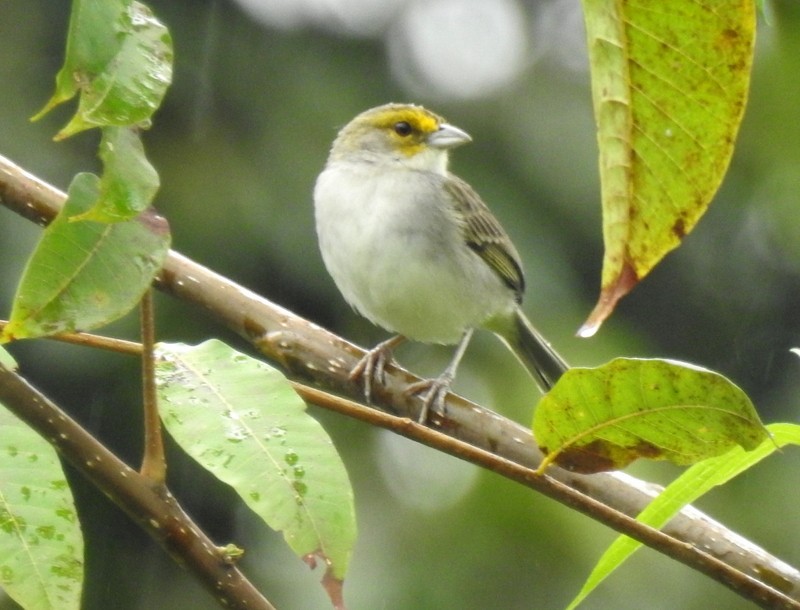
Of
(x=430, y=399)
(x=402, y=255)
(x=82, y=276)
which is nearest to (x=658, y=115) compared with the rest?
(x=82, y=276)

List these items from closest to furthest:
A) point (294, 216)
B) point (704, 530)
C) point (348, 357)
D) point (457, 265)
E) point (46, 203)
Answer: point (704, 530) → point (46, 203) → point (348, 357) → point (457, 265) → point (294, 216)

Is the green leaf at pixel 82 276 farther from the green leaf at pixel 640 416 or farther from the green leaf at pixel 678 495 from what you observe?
the green leaf at pixel 678 495

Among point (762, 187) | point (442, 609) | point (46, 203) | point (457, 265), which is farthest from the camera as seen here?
point (762, 187)

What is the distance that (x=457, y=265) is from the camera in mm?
3957

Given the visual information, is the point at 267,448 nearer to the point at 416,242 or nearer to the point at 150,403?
the point at 150,403

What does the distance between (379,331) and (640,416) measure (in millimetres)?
4793

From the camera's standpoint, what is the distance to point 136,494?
1200mm

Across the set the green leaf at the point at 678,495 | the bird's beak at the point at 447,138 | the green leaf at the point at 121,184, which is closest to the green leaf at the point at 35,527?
the green leaf at the point at 121,184

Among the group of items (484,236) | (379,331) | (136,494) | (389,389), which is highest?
(136,494)

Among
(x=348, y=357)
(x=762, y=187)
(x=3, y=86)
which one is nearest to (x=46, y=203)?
(x=348, y=357)

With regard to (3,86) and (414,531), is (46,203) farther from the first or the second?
(3,86)

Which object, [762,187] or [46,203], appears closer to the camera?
[46,203]

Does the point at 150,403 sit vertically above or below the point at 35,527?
above

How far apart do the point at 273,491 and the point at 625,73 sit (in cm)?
60
